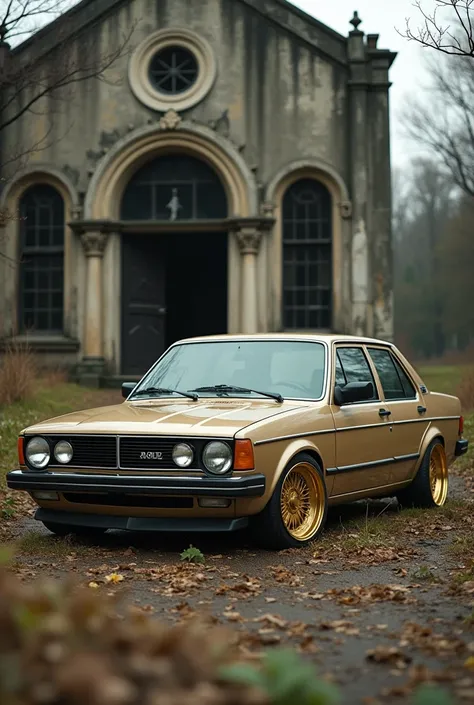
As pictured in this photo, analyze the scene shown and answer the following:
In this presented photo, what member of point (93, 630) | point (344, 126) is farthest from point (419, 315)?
point (93, 630)

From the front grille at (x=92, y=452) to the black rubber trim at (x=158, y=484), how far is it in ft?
0.31

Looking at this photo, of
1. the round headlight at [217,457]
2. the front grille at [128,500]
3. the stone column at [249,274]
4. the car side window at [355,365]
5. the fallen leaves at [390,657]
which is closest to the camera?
the fallen leaves at [390,657]

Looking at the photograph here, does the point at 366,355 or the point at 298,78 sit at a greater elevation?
the point at 298,78

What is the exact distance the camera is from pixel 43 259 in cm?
2200

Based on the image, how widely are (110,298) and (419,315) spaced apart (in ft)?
144

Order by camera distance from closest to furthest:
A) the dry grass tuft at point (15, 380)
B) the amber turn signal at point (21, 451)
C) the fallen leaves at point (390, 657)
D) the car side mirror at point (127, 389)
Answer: the fallen leaves at point (390, 657), the amber turn signal at point (21, 451), the car side mirror at point (127, 389), the dry grass tuft at point (15, 380)

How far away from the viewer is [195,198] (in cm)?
2162

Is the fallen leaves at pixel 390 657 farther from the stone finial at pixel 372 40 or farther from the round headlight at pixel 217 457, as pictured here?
the stone finial at pixel 372 40

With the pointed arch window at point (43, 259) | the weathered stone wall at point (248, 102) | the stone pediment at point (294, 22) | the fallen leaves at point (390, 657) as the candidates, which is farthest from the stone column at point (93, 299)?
the fallen leaves at point (390, 657)

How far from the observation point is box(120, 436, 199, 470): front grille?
6891 mm

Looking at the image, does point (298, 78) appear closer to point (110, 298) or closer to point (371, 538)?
point (110, 298)

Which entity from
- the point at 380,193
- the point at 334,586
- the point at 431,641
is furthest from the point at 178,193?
the point at 431,641

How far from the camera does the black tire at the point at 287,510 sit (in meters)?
7.03

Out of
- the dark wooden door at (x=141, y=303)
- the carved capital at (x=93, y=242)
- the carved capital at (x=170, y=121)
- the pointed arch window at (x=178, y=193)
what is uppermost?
the carved capital at (x=170, y=121)
